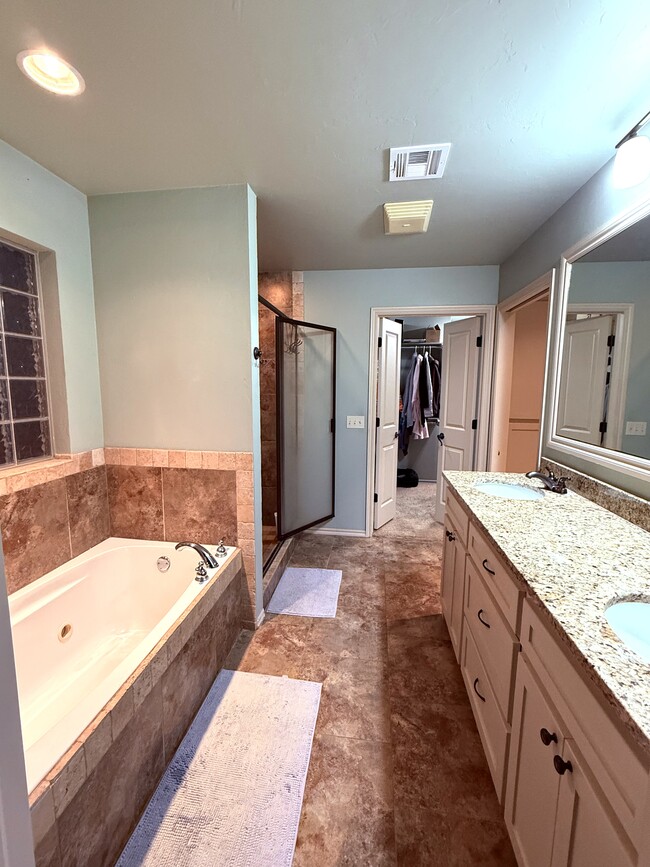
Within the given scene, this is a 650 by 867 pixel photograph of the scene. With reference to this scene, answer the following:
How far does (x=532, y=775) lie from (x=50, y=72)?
101 inches

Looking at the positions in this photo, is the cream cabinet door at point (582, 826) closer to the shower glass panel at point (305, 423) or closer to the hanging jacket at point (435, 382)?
the shower glass panel at point (305, 423)

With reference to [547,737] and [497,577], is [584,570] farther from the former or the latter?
[547,737]

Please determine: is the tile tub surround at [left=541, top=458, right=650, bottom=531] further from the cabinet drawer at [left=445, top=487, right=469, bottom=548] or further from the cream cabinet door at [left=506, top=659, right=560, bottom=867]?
the cream cabinet door at [left=506, top=659, right=560, bottom=867]

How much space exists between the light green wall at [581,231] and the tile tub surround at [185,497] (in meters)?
1.71

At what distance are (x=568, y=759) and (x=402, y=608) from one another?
1588mm

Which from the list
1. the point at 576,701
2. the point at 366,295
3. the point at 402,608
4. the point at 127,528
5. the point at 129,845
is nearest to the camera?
the point at 576,701

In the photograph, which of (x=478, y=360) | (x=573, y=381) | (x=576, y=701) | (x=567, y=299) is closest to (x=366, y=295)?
(x=478, y=360)

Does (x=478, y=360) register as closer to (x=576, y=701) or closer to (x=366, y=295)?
(x=366, y=295)

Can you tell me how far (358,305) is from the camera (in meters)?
3.11

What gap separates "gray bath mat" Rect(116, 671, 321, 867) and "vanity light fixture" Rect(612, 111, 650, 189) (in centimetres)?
254

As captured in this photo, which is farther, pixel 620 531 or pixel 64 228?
pixel 64 228

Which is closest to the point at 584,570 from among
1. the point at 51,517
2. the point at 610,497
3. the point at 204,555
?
the point at 610,497

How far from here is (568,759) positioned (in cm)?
76

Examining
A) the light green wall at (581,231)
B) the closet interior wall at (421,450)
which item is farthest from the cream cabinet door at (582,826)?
the closet interior wall at (421,450)
